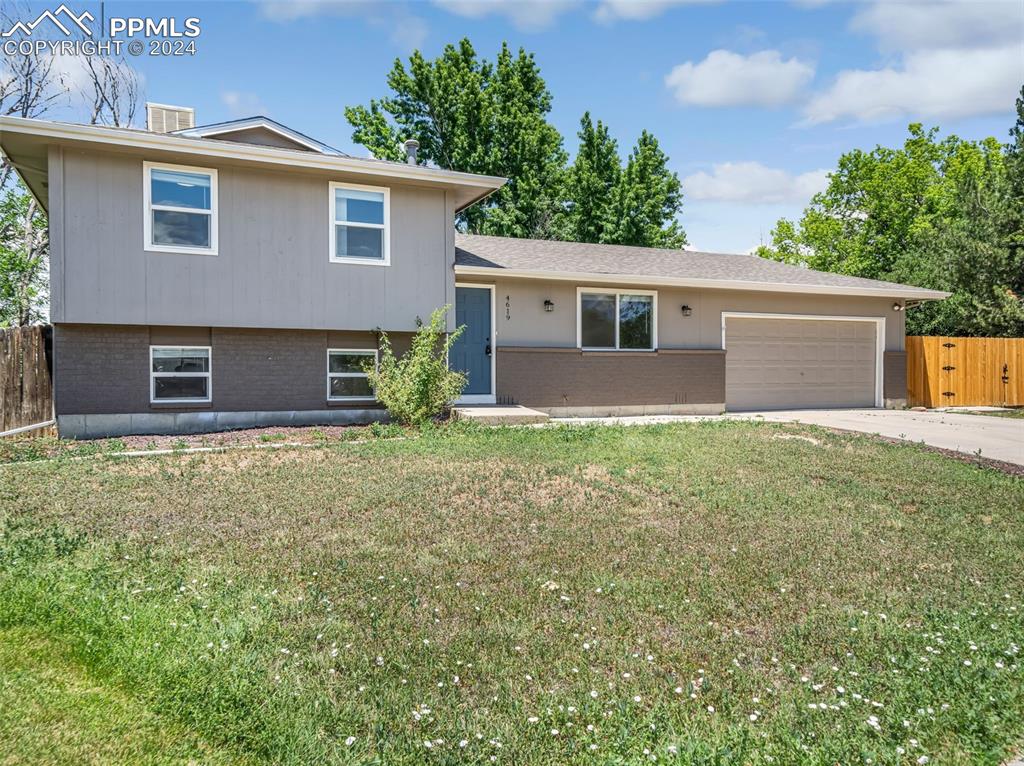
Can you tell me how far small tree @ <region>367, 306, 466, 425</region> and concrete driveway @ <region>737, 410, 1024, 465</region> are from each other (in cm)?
637

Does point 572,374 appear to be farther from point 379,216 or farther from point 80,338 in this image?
point 80,338

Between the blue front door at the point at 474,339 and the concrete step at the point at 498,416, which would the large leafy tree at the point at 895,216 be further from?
the concrete step at the point at 498,416

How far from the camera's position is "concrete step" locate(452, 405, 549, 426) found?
10933mm

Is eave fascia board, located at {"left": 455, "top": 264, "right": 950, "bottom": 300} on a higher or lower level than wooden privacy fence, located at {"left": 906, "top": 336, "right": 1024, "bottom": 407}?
higher

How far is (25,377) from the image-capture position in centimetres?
975

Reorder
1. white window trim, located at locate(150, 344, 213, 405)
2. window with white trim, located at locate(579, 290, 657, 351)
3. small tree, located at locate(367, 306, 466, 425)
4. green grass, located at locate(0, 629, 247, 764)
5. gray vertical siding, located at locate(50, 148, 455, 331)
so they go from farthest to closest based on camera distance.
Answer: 1. window with white trim, located at locate(579, 290, 657, 351)
2. small tree, located at locate(367, 306, 466, 425)
3. white window trim, located at locate(150, 344, 213, 405)
4. gray vertical siding, located at locate(50, 148, 455, 331)
5. green grass, located at locate(0, 629, 247, 764)

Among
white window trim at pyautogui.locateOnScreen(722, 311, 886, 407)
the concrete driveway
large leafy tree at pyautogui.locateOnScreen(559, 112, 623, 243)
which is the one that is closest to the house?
white window trim at pyautogui.locateOnScreen(722, 311, 886, 407)

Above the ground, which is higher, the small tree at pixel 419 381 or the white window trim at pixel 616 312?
the white window trim at pixel 616 312

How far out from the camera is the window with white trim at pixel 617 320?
533 inches

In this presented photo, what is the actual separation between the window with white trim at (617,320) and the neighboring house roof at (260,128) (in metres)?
5.48

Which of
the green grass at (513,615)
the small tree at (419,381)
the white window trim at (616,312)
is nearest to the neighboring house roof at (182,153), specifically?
the small tree at (419,381)

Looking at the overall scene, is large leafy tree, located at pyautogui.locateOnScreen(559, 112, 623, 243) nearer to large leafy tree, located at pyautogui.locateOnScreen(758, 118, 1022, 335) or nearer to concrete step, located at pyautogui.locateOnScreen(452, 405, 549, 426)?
large leafy tree, located at pyautogui.locateOnScreen(758, 118, 1022, 335)

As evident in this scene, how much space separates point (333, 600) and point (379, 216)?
8348mm

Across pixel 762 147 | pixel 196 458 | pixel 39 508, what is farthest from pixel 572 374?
pixel 762 147
